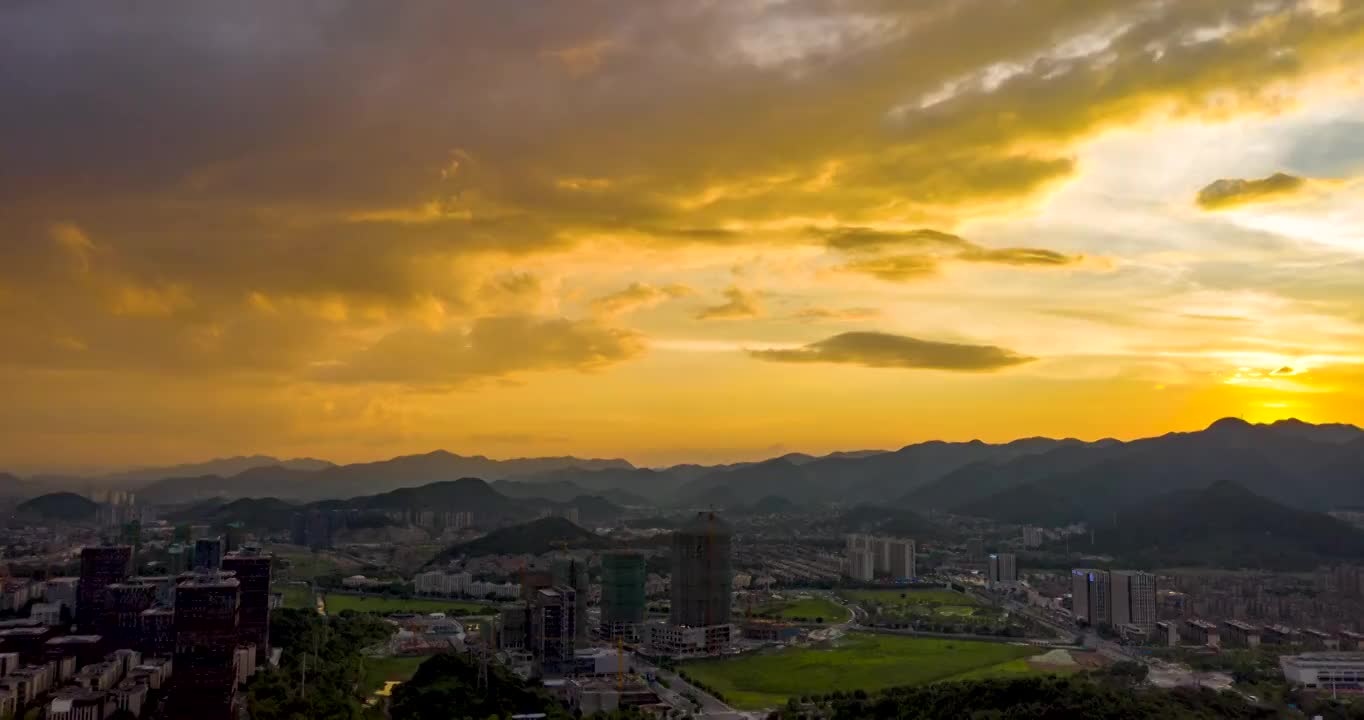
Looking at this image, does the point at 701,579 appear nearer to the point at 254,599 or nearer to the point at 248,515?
the point at 254,599

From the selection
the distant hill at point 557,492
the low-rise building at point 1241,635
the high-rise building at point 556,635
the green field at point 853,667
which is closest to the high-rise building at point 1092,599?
the low-rise building at point 1241,635

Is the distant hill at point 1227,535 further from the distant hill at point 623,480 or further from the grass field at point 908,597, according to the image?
the distant hill at point 623,480

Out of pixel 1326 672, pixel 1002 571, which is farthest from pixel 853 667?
pixel 1002 571

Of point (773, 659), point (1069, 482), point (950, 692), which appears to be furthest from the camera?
point (1069, 482)

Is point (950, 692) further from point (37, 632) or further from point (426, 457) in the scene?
point (426, 457)

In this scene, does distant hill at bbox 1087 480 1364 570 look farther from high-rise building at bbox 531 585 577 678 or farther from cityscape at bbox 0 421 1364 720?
high-rise building at bbox 531 585 577 678

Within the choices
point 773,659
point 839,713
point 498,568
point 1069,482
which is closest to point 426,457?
point 1069,482
